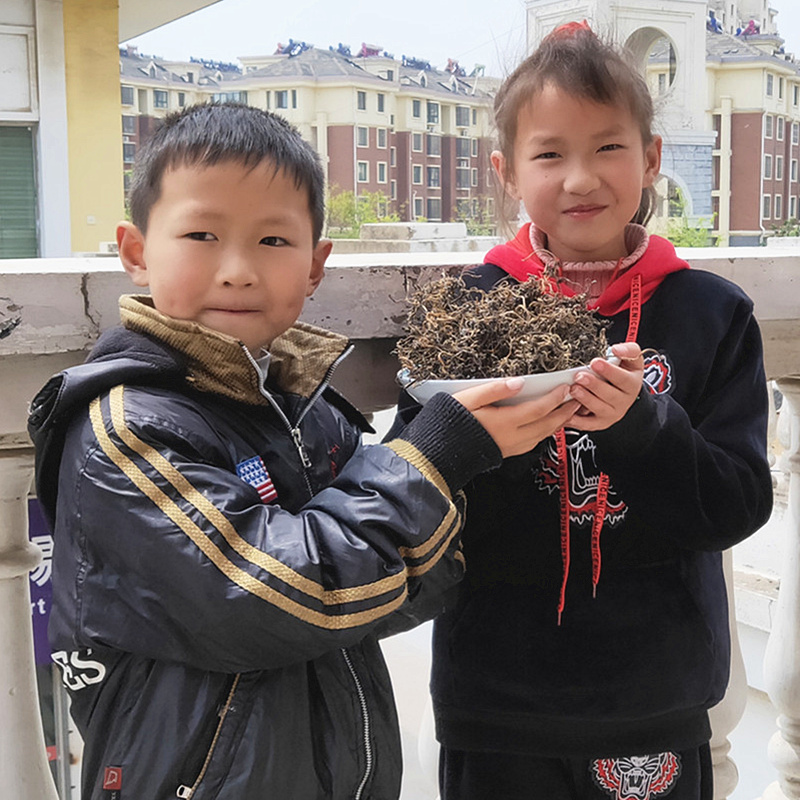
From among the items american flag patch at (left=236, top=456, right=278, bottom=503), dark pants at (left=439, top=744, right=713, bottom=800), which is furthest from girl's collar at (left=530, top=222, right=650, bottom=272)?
dark pants at (left=439, top=744, right=713, bottom=800)

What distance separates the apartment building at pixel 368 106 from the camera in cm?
3422

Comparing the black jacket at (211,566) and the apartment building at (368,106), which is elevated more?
the apartment building at (368,106)

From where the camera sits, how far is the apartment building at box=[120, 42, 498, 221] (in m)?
34.2

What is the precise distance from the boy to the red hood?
0.79ft

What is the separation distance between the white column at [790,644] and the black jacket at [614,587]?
0.45 meters

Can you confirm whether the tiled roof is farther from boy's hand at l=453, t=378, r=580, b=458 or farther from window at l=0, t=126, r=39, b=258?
boy's hand at l=453, t=378, r=580, b=458

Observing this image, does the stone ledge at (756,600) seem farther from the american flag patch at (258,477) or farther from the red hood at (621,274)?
the american flag patch at (258,477)

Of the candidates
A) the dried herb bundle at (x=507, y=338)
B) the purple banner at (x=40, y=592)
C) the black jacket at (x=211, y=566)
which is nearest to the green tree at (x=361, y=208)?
the purple banner at (x=40, y=592)

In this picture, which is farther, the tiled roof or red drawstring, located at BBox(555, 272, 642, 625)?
the tiled roof

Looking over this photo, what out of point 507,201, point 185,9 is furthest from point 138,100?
point 507,201

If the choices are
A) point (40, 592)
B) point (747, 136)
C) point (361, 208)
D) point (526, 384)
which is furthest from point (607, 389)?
point (747, 136)

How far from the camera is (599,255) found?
116 centimetres

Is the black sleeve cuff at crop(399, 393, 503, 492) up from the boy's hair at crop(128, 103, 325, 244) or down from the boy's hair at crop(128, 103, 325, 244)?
down

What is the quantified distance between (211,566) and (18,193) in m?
11.6
